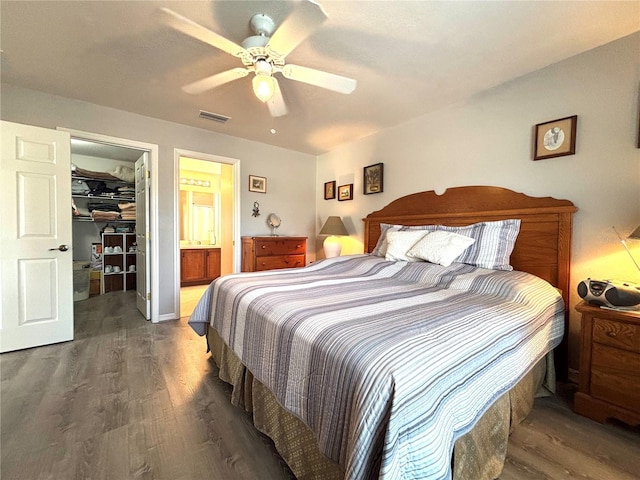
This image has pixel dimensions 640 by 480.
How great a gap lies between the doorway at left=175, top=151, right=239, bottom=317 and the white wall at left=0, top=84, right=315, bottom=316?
49 cm

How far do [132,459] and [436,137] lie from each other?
3.35 m

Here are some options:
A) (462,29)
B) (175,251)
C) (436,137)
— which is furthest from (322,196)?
(462,29)

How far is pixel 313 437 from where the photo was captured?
3.52 feet

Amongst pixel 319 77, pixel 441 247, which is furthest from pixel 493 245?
pixel 319 77

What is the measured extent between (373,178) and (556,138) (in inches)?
71.0

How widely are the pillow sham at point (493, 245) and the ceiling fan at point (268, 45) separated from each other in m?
1.51

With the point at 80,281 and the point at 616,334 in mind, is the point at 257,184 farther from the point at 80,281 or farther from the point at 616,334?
the point at 616,334

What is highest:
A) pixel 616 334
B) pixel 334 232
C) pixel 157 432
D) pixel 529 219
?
pixel 529 219

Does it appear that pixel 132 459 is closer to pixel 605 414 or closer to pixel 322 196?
pixel 605 414

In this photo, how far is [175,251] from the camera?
3.27 m

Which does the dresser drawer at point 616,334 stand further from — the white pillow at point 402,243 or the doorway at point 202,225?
the doorway at point 202,225

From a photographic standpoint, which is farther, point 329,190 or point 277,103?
point 329,190

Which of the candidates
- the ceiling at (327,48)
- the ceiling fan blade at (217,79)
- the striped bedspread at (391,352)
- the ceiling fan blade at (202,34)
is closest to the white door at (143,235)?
the ceiling at (327,48)

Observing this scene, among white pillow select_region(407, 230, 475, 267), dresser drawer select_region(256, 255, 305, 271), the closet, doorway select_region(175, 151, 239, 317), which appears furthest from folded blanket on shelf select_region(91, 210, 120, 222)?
white pillow select_region(407, 230, 475, 267)
